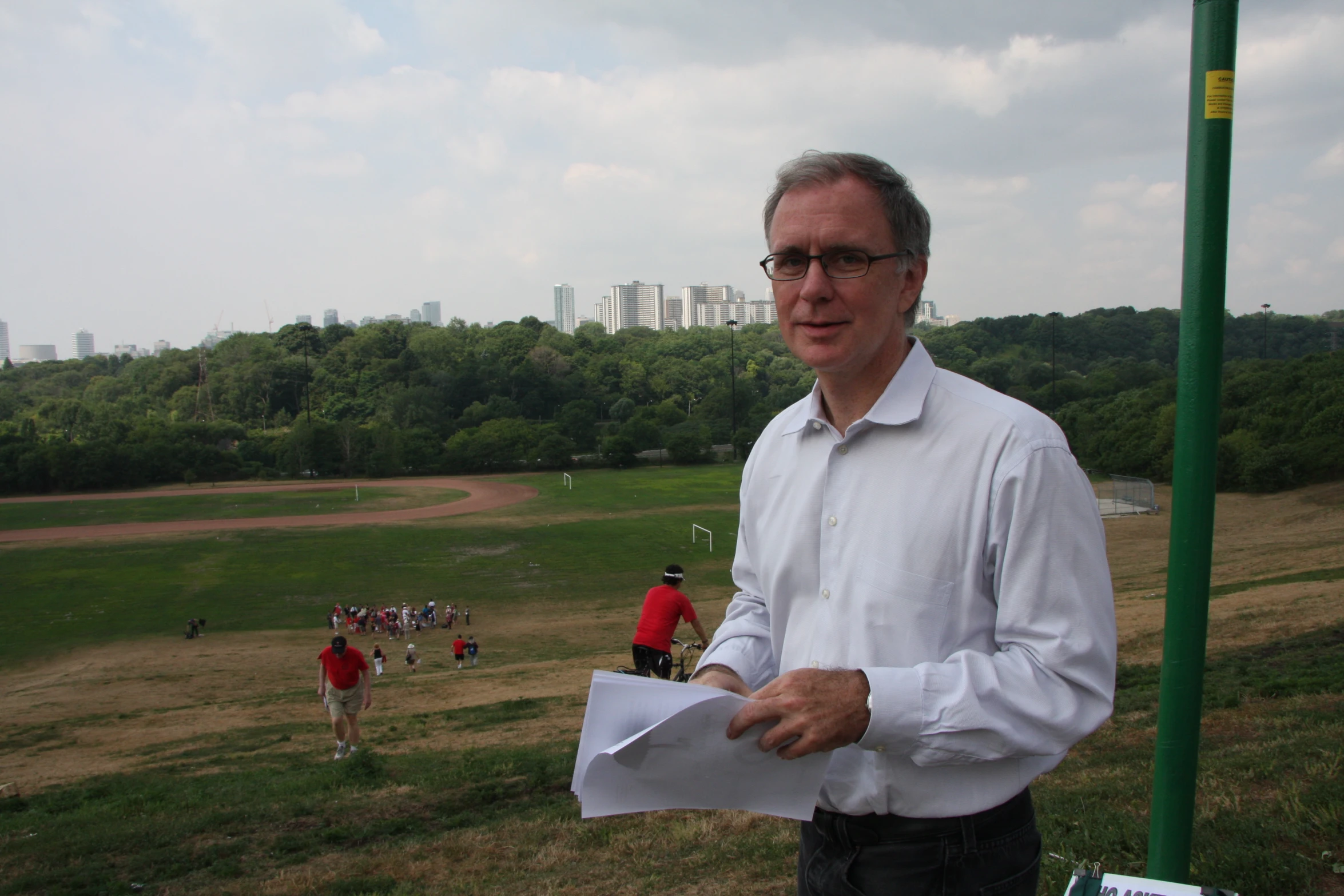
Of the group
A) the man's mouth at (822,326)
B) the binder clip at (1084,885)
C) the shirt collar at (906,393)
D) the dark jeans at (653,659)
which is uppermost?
the man's mouth at (822,326)

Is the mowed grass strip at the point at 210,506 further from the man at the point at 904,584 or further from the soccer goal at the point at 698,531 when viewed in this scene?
the man at the point at 904,584

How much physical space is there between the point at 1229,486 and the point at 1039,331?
179ft

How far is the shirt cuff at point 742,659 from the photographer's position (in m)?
2.11

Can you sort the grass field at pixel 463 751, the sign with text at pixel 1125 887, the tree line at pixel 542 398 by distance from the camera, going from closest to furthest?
the sign with text at pixel 1125 887, the grass field at pixel 463 751, the tree line at pixel 542 398

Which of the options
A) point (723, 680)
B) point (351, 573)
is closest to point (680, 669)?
point (723, 680)

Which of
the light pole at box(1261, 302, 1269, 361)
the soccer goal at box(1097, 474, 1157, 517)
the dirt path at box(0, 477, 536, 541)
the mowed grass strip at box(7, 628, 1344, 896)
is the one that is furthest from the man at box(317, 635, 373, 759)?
the light pole at box(1261, 302, 1269, 361)

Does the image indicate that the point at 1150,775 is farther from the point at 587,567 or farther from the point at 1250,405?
the point at 1250,405

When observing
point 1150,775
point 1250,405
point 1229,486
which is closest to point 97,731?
point 1150,775

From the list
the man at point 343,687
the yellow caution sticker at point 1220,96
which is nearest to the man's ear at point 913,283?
the yellow caution sticker at point 1220,96

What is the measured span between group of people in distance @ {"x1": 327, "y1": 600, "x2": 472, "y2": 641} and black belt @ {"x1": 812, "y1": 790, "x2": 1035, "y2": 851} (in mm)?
24484

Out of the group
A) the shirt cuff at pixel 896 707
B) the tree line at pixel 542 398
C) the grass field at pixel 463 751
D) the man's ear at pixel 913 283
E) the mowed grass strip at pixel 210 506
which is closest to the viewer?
the shirt cuff at pixel 896 707

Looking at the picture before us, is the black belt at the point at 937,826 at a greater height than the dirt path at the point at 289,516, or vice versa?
the black belt at the point at 937,826

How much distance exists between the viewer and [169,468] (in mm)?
63500

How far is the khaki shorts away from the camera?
10.8m
